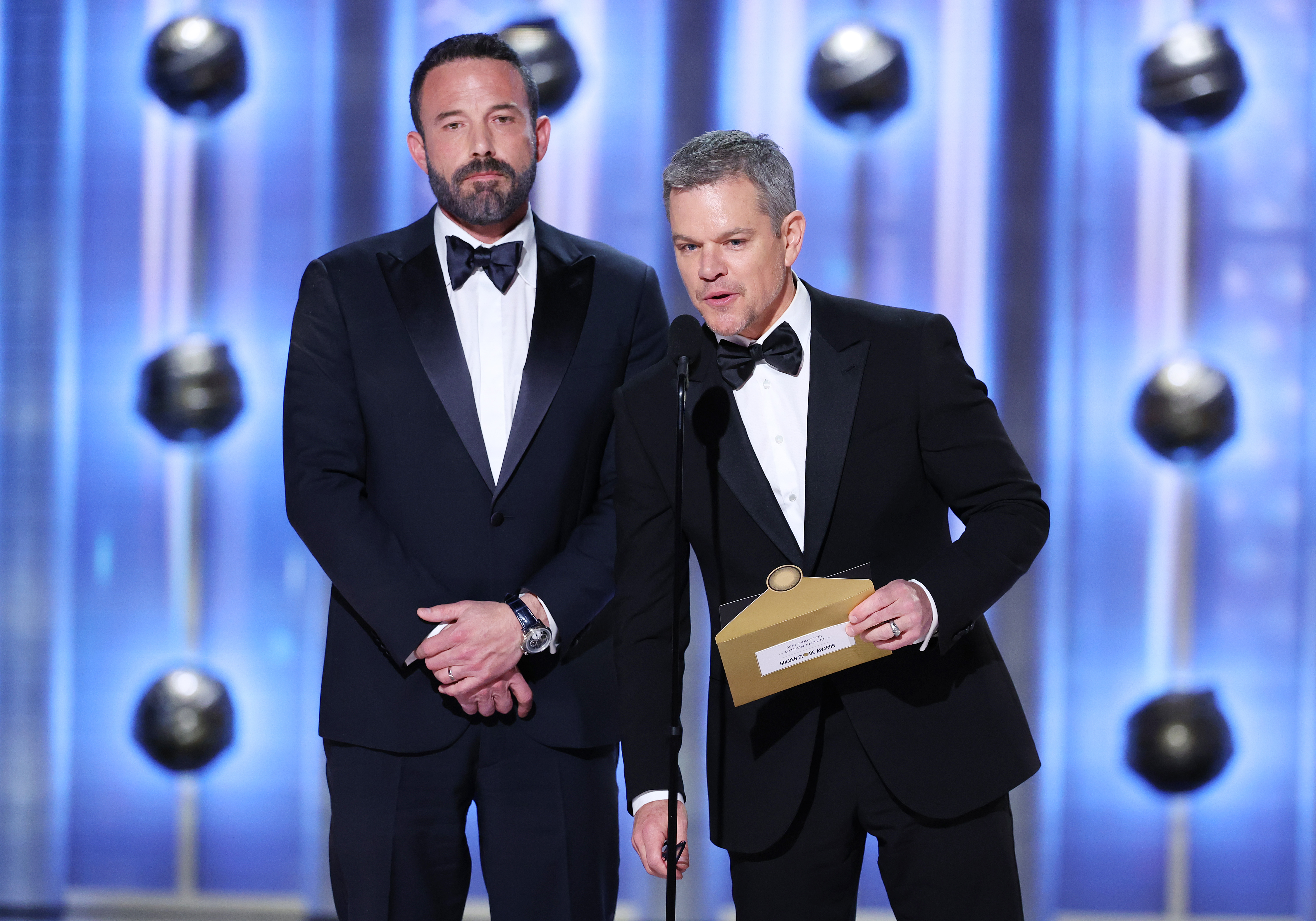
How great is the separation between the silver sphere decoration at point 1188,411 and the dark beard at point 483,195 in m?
1.71

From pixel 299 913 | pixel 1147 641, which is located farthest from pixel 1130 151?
pixel 299 913

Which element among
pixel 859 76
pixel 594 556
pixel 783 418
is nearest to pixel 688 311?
pixel 859 76

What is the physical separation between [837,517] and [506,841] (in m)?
0.87

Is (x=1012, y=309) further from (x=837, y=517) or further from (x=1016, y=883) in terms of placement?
(x=1016, y=883)

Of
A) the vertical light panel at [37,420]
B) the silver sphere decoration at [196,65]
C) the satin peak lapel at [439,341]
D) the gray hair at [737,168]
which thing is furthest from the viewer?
the vertical light panel at [37,420]

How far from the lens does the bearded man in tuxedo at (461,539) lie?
6.91ft

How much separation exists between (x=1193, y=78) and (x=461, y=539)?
85.6 inches

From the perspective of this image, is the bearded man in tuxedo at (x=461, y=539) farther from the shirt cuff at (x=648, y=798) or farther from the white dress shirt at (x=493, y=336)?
the shirt cuff at (x=648, y=798)

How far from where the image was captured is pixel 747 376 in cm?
188

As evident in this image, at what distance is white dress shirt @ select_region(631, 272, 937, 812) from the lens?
1.88m

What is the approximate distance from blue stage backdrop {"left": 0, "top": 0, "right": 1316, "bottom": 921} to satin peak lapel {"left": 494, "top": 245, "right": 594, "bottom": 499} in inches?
34.1

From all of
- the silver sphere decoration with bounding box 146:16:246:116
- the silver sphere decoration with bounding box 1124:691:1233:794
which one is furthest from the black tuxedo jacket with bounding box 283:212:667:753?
the silver sphere decoration with bounding box 1124:691:1233:794

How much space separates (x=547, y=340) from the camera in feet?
7.22

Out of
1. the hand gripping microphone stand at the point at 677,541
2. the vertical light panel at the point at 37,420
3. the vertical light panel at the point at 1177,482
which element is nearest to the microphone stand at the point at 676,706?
the hand gripping microphone stand at the point at 677,541
